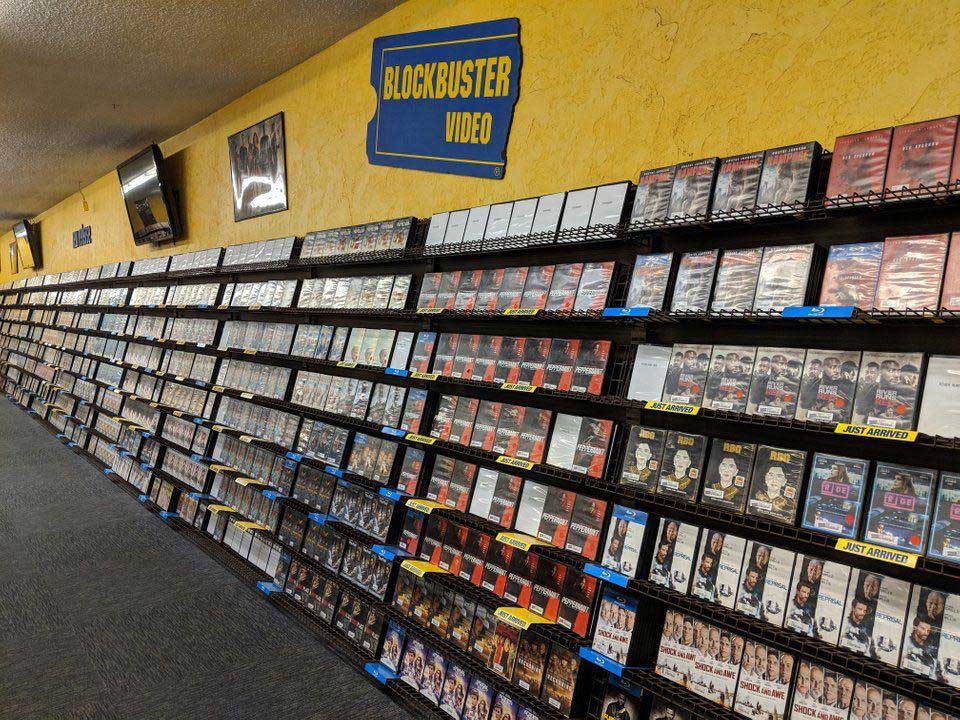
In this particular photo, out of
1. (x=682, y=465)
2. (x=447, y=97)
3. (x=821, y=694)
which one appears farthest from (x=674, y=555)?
→ (x=447, y=97)

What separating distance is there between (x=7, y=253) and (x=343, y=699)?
18019 mm

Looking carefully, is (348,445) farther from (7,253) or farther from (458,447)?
(7,253)

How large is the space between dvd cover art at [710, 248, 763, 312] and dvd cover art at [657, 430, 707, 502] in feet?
1.56

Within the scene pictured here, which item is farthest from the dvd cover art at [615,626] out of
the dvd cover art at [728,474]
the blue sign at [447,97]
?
the blue sign at [447,97]

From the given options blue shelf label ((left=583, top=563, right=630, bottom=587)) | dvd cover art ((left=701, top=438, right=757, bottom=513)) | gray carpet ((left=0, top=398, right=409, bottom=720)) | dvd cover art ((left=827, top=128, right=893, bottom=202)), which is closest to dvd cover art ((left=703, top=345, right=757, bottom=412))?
dvd cover art ((left=701, top=438, right=757, bottom=513))

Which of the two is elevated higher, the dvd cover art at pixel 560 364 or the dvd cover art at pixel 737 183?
the dvd cover art at pixel 737 183

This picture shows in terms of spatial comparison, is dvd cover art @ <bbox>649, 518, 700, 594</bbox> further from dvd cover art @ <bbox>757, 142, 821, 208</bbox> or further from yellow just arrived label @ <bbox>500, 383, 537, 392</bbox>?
dvd cover art @ <bbox>757, 142, 821, 208</bbox>

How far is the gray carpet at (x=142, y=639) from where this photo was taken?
10.6 feet

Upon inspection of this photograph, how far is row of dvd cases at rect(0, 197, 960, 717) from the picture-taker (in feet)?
7.22

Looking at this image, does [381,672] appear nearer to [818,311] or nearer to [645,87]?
[818,311]

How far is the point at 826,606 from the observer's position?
6.61 ft

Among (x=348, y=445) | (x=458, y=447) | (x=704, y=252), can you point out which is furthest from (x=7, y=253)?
(x=704, y=252)

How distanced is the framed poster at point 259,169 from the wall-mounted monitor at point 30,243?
10.1m

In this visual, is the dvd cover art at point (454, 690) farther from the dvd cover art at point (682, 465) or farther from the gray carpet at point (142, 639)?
the dvd cover art at point (682, 465)
